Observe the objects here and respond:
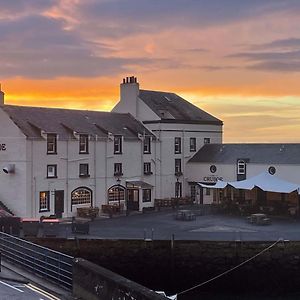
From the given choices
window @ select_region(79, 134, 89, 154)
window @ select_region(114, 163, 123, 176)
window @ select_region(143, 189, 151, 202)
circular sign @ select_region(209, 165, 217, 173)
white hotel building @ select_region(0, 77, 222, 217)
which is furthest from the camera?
circular sign @ select_region(209, 165, 217, 173)

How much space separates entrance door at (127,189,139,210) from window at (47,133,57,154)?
783cm

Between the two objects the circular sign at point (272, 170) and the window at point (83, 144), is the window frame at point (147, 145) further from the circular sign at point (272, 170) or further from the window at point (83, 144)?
the circular sign at point (272, 170)

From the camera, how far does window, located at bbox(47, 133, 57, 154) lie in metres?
38.4

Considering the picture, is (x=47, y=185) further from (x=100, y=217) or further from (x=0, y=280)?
(x=0, y=280)

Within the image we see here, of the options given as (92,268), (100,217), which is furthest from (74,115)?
(92,268)

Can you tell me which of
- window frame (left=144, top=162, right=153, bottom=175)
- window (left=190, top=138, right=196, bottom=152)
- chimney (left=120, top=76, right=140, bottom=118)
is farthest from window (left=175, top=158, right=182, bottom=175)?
chimney (left=120, top=76, right=140, bottom=118)

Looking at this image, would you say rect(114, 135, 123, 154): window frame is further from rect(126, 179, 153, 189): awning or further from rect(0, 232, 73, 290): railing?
rect(0, 232, 73, 290): railing

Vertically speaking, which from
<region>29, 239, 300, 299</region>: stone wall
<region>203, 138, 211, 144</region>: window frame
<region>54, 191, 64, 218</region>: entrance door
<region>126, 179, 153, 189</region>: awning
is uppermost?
<region>203, 138, 211, 144</region>: window frame

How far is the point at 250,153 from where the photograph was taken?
4675cm

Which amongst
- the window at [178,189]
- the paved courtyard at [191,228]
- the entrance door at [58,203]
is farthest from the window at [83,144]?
the window at [178,189]

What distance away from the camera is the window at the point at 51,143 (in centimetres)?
3844

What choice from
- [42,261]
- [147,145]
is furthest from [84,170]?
[42,261]

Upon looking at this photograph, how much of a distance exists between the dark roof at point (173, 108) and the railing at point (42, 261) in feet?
97.1

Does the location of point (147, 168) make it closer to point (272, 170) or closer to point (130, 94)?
point (130, 94)
